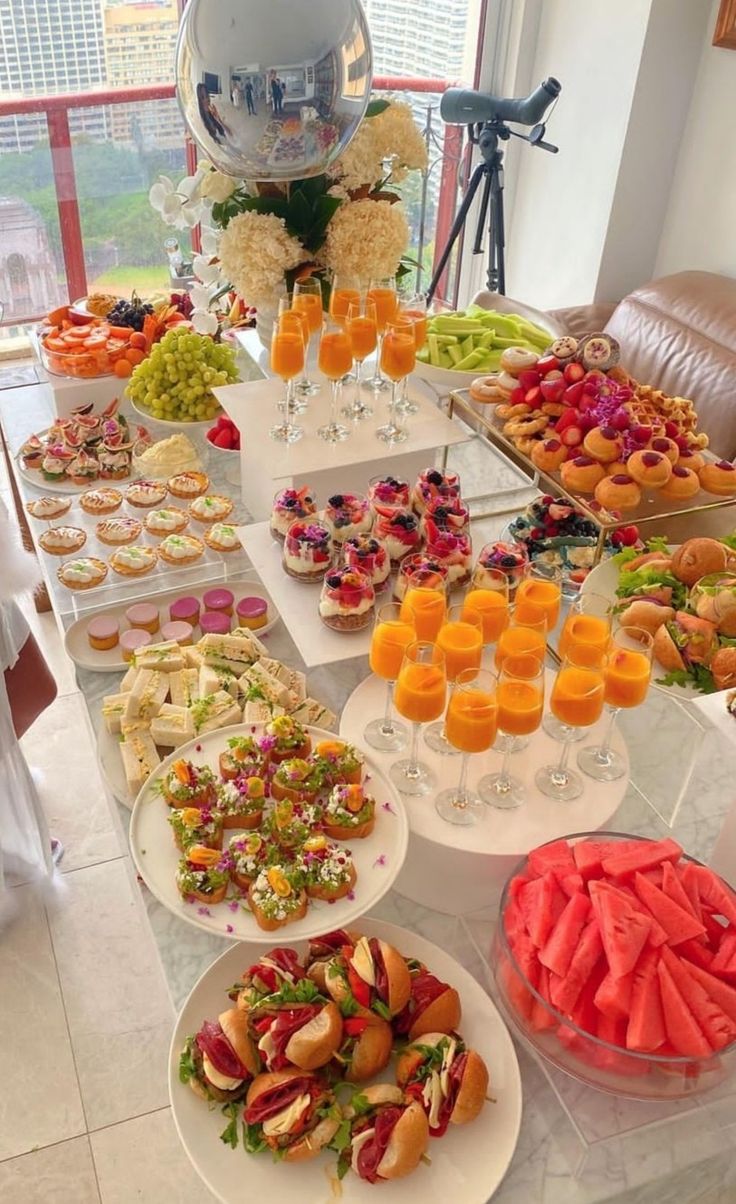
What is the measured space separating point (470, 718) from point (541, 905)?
265 mm

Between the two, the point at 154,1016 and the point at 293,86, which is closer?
the point at 293,86

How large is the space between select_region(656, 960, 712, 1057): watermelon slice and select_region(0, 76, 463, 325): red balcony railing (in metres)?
4.20

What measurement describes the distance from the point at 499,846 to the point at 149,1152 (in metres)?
1.02

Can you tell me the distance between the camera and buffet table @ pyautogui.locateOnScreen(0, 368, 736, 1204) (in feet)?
3.71

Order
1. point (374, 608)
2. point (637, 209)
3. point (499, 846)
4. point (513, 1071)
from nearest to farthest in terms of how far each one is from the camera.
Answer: point (513, 1071)
point (499, 846)
point (374, 608)
point (637, 209)

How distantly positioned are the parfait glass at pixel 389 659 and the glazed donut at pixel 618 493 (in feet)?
1.36

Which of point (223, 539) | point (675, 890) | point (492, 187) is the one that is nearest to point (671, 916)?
point (675, 890)

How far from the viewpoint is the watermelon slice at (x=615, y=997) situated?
1090 millimetres

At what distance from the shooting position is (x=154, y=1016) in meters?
2.02

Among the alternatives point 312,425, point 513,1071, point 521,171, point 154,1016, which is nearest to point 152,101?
point 521,171

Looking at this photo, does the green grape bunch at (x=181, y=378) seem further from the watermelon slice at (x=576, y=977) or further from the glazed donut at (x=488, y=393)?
the watermelon slice at (x=576, y=977)

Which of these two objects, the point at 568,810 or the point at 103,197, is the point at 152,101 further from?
the point at 568,810

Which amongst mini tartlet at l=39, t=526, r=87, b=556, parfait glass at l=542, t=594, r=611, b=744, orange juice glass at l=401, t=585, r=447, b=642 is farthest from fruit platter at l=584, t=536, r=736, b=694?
mini tartlet at l=39, t=526, r=87, b=556

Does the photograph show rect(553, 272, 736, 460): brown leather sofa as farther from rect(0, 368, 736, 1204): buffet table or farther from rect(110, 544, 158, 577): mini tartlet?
rect(110, 544, 158, 577): mini tartlet
